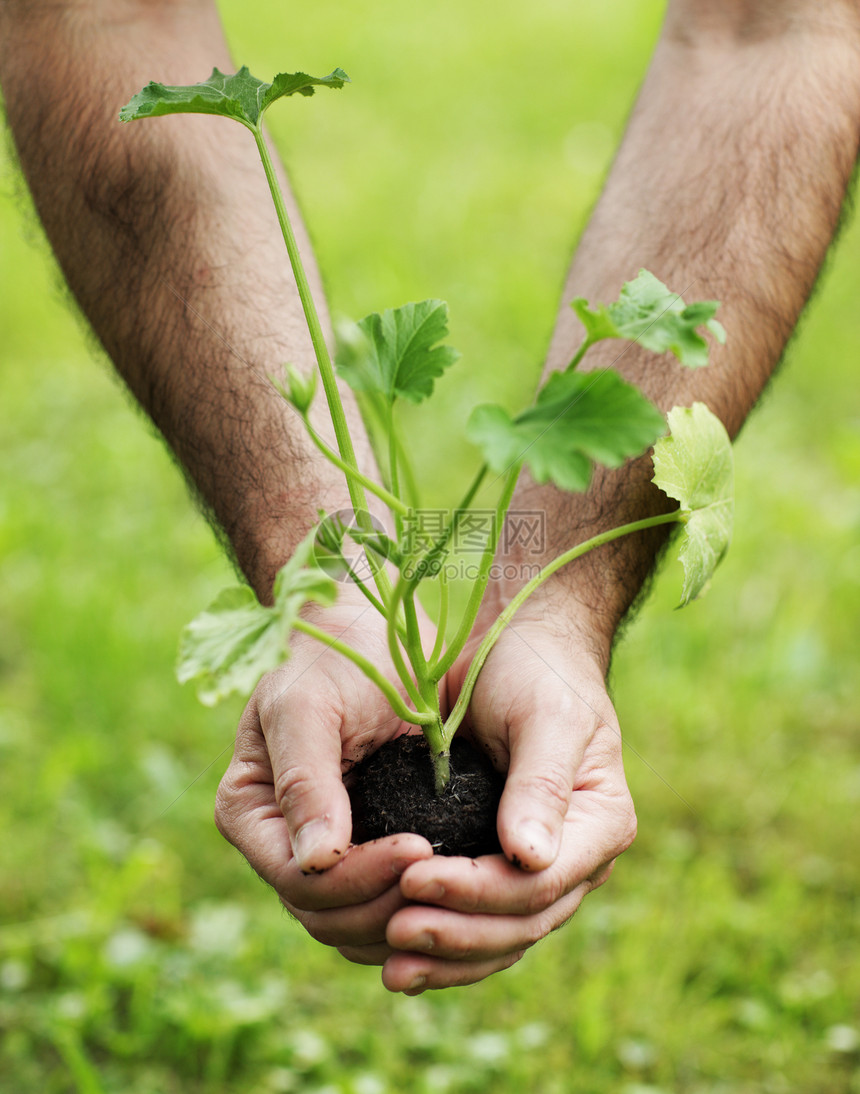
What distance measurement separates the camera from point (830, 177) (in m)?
1.43

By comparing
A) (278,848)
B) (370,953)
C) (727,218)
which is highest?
(727,218)

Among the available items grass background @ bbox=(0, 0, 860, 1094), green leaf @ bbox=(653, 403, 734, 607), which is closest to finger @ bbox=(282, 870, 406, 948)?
green leaf @ bbox=(653, 403, 734, 607)

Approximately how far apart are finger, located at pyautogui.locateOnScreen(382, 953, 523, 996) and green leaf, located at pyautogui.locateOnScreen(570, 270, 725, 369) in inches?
25.7

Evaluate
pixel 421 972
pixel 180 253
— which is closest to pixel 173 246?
pixel 180 253

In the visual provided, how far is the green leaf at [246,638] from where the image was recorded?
78cm

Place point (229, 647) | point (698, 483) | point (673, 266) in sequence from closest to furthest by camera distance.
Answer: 1. point (229, 647)
2. point (698, 483)
3. point (673, 266)

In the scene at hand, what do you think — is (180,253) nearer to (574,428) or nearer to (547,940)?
(574,428)

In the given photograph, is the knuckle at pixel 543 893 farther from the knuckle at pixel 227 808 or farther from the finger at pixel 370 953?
the knuckle at pixel 227 808

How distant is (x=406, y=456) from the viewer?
3.03 ft

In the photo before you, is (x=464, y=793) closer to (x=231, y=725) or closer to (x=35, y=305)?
(x=231, y=725)

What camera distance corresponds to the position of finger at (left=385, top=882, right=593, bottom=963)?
978mm

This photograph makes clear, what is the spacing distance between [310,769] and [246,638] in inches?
9.8

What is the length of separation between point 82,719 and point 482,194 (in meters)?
2.77

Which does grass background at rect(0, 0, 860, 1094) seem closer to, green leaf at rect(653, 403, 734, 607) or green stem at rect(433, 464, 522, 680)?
green leaf at rect(653, 403, 734, 607)
